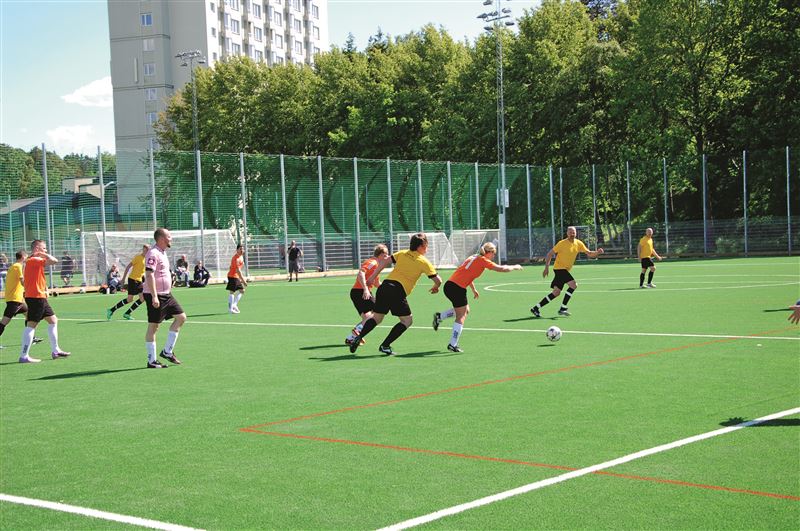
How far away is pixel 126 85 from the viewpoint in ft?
Result: 363

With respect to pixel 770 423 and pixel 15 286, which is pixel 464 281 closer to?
pixel 770 423

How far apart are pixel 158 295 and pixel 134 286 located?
436 inches

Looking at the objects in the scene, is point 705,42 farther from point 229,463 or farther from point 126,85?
point 126,85

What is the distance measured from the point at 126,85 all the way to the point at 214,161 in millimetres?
Answer: 72080

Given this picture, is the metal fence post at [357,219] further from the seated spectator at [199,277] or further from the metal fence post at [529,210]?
the metal fence post at [529,210]

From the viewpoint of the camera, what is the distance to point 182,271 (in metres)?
41.7

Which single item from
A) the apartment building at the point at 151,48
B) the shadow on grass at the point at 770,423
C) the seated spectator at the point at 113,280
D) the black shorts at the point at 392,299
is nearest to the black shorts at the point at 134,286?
the black shorts at the point at 392,299

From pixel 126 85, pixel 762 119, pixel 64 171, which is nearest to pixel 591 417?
pixel 64 171

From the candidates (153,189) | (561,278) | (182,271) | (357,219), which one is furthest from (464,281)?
(357,219)

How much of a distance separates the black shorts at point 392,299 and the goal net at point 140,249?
2727 centimetres

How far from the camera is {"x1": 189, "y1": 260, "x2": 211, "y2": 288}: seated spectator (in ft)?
136

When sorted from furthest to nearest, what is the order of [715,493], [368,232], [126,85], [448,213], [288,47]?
[288,47] → [126,85] → [448,213] → [368,232] → [715,493]

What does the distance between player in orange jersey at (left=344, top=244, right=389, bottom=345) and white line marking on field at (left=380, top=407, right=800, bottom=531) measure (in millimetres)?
7866

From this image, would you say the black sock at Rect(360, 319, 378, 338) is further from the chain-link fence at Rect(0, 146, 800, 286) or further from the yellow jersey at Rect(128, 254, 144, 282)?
the chain-link fence at Rect(0, 146, 800, 286)
